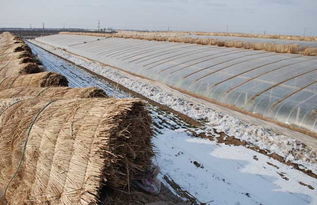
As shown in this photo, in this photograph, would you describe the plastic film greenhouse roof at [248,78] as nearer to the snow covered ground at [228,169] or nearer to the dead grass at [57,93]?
the snow covered ground at [228,169]

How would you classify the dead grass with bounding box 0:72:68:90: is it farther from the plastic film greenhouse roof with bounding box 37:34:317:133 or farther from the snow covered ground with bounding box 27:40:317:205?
the plastic film greenhouse roof with bounding box 37:34:317:133

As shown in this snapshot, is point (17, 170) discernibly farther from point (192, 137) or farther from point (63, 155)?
point (192, 137)

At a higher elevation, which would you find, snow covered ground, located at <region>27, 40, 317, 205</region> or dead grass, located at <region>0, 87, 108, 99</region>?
dead grass, located at <region>0, 87, 108, 99</region>

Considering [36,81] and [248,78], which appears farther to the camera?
[248,78]

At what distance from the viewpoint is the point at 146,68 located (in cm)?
1675

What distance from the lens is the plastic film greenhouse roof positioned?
854 cm

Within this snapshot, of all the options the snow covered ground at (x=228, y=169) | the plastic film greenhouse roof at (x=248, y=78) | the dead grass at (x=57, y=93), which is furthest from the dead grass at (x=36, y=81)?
the plastic film greenhouse roof at (x=248, y=78)

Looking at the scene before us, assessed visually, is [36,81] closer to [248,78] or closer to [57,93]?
[57,93]

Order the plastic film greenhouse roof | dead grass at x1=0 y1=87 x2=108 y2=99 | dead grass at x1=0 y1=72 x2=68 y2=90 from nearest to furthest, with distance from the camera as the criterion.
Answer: dead grass at x1=0 y1=87 x2=108 y2=99, dead grass at x1=0 y1=72 x2=68 y2=90, the plastic film greenhouse roof

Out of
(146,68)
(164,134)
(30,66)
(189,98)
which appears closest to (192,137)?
(164,134)

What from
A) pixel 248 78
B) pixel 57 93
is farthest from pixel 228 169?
pixel 248 78

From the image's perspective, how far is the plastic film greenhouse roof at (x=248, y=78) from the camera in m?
8.54

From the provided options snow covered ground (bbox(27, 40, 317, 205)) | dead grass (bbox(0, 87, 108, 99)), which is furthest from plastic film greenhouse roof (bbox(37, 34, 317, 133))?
dead grass (bbox(0, 87, 108, 99))

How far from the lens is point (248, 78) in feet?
36.6
